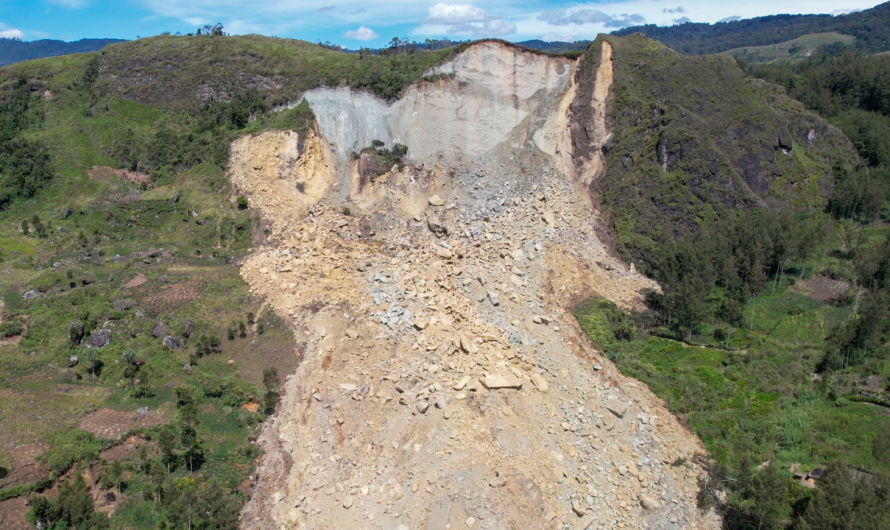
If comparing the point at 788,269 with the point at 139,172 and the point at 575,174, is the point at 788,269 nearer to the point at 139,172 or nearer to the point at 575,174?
the point at 575,174

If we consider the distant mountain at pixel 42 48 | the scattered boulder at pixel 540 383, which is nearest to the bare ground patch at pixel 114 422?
the scattered boulder at pixel 540 383

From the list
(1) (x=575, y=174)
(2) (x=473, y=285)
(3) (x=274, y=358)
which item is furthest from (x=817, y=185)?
(3) (x=274, y=358)

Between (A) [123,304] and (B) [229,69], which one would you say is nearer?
(A) [123,304]

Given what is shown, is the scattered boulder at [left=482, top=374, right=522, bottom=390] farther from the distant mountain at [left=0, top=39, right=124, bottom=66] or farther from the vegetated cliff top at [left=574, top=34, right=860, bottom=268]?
the distant mountain at [left=0, top=39, right=124, bottom=66]

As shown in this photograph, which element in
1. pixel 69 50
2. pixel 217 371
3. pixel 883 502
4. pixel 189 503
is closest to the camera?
pixel 883 502

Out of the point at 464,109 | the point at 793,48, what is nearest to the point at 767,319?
the point at 464,109

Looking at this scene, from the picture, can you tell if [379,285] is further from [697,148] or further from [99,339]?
[697,148]

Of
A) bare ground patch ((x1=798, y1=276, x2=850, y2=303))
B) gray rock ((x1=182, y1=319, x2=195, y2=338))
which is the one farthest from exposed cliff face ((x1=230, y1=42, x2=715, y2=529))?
bare ground patch ((x1=798, y1=276, x2=850, y2=303))
